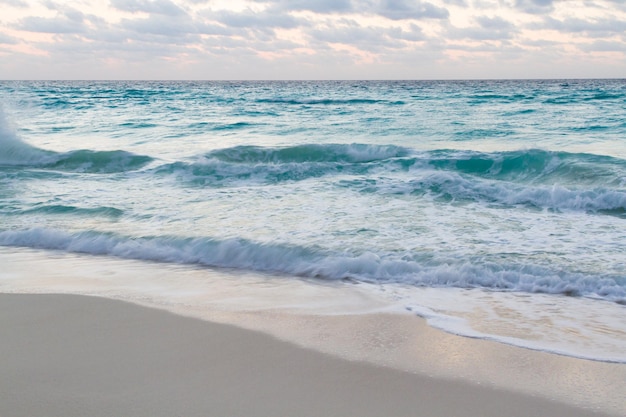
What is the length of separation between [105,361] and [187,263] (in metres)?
2.93

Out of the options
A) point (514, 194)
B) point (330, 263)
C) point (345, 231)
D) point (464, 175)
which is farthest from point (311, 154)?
point (330, 263)

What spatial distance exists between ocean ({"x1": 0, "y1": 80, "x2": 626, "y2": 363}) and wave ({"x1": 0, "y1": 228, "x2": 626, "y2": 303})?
20 millimetres

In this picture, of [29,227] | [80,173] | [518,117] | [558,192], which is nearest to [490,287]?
[558,192]

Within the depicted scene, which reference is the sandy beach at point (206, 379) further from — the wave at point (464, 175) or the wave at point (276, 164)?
the wave at point (276, 164)

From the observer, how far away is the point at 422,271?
19.6 feet

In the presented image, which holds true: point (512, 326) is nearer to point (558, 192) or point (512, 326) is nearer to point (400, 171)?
point (558, 192)

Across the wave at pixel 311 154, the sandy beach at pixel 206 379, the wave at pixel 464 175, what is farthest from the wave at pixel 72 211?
the wave at pixel 311 154

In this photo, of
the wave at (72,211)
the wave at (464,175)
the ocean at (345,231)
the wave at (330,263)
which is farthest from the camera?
the wave at (464,175)

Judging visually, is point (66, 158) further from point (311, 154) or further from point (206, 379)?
point (206, 379)

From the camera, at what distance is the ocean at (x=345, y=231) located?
516 centimetres

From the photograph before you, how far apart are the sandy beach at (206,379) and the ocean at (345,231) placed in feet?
2.81

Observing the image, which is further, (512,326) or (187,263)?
(187,263)

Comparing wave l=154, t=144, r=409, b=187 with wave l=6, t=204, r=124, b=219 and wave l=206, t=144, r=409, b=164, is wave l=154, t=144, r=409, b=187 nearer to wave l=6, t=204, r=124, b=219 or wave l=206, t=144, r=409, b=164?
wave l=206, t=144, r=409, b=164

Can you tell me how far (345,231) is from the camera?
7.45m
